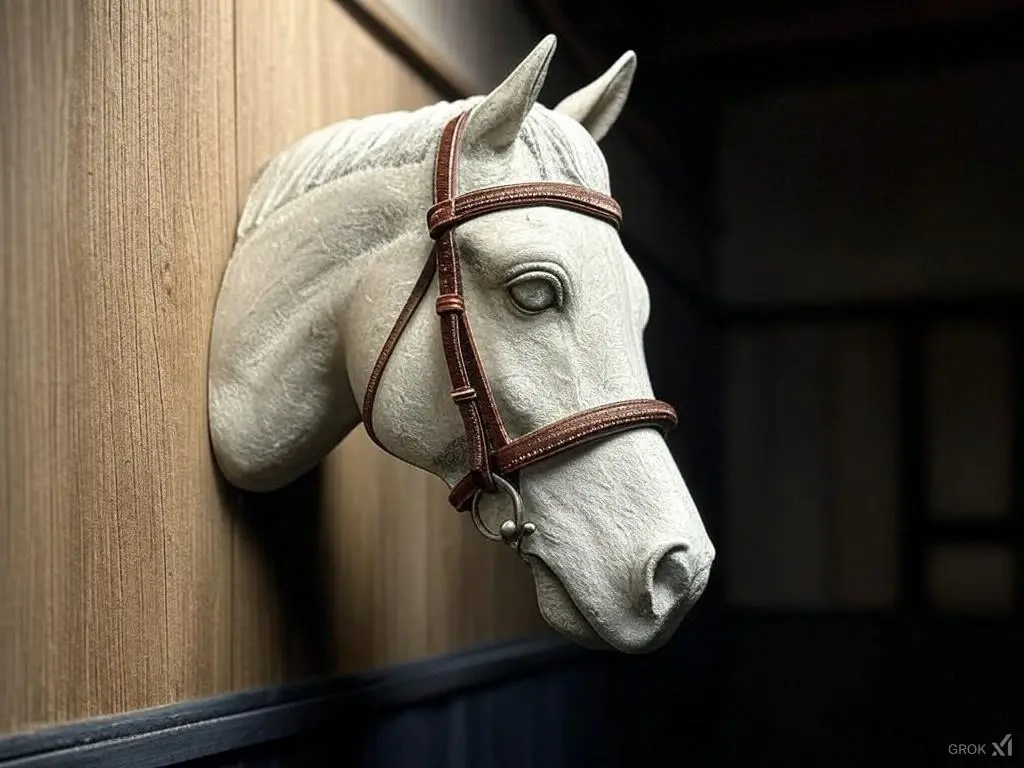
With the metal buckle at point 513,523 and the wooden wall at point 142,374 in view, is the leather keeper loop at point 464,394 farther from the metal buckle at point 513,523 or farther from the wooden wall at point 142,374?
the wooden wall at point 142,374

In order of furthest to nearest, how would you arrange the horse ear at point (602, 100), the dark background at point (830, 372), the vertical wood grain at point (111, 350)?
the dark background at point (830, 372), the horse ear at point (602, 100), the vertical wood grain at point (111, 350)

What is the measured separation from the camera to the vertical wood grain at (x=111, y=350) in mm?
566

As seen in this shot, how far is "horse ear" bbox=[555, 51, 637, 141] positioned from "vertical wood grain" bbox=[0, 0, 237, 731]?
25 centimetres

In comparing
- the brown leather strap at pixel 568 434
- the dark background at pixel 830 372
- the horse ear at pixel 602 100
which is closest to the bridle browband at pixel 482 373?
the brown leather strap at pixel 568 434

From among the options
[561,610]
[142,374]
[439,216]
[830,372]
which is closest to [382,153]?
[439,216]

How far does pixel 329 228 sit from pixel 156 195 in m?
0.11

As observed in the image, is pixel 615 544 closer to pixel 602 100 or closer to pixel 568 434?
pixel 568 434

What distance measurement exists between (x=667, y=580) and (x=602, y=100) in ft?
1.15

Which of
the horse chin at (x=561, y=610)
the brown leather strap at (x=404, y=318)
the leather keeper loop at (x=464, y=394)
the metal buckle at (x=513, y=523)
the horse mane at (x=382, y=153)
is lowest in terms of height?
the horse chin at (x=561, y=610)

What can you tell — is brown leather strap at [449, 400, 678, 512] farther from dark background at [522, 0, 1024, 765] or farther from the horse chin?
dark background at [522, 0, 1024, 765]

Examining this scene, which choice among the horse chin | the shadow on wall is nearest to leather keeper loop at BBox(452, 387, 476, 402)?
the horse chin

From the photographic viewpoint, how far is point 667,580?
585mm

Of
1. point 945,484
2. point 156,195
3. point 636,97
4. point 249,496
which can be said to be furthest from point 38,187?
point 945,484

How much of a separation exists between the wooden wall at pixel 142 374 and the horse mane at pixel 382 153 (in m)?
0.03
